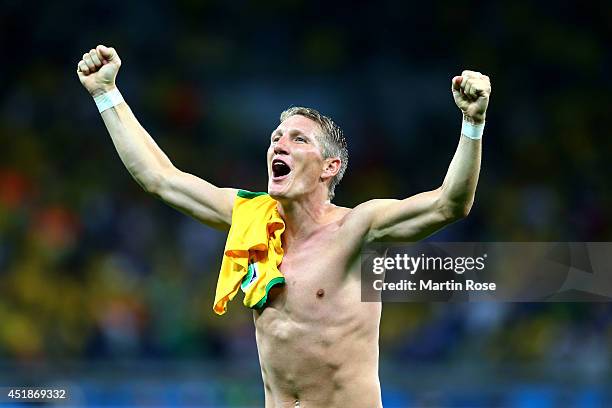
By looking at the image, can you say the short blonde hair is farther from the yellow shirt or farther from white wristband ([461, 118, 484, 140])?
white wristband ([461, 118, 484, 140])

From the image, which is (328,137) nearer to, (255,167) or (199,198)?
(199,198)

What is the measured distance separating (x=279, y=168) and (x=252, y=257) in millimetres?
398

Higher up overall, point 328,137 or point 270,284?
point 328,137

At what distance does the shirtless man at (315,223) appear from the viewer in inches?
144

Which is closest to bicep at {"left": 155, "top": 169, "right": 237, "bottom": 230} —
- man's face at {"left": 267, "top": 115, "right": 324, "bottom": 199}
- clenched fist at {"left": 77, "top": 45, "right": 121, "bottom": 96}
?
man's face at {"left": 267, "top": 115, "right": 324, "bottom": 199}

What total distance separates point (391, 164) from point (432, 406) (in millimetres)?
3554

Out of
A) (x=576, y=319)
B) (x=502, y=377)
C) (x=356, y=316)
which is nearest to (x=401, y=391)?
(x=502, y=377)

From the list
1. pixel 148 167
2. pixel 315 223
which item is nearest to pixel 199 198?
pixel 148 167

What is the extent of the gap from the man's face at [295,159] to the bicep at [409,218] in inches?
15.7

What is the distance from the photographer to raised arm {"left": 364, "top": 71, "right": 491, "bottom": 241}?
3.52m

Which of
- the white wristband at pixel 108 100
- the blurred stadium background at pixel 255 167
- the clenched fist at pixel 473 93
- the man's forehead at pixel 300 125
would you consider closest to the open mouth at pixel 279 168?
the man's forehead at pixel 300 125

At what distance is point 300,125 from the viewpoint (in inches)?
170

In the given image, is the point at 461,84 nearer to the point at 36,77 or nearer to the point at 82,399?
the point at 82,399

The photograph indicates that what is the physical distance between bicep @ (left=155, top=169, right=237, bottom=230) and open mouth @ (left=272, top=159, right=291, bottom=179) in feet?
0.86
